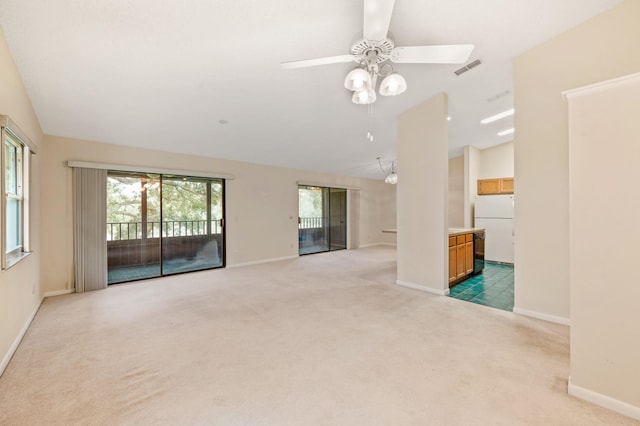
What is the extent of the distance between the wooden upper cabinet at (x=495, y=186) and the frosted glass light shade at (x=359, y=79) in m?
5.93

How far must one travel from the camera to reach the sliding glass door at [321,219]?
25.1 feet

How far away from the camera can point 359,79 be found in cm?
192

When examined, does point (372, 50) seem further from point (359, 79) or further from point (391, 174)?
point (391, 174)

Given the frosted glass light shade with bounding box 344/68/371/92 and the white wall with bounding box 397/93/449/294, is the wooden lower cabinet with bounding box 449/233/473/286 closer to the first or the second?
the white wall with bounding box 397/93/449/294

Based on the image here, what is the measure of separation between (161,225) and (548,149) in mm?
5991

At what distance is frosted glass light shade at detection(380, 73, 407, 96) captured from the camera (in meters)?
1.98

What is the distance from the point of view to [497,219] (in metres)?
6.19

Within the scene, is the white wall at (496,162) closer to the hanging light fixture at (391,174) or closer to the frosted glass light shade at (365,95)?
the hanging light fixture at (391,174)

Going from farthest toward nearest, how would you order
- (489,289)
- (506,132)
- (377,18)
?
(506,132) < (489,289) < (377,18)

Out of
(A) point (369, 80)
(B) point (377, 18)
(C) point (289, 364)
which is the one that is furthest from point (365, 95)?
(C) point (289, 364)

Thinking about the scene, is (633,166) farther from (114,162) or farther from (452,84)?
(114,162)

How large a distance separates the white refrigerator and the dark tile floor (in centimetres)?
79

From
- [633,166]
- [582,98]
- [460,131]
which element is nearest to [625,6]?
[582,98]

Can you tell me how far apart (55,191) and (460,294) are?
20.3ft
